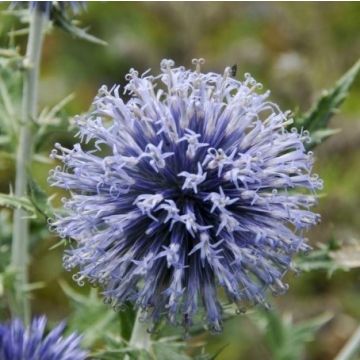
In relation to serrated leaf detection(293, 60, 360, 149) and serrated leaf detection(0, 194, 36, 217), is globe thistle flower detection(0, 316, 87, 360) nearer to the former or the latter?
serrated leaf detection(0, 194, 36, 217)

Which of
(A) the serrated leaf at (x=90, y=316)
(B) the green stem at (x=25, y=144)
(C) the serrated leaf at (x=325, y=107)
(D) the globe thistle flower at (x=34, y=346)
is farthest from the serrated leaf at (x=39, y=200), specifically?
(C) the serrated leaf at (x=325, y=107)

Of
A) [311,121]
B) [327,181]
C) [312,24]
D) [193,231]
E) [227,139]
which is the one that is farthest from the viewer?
[312,24]

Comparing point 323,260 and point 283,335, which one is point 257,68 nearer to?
point 283,335

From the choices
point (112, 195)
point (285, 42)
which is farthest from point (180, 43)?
point (112, 195)

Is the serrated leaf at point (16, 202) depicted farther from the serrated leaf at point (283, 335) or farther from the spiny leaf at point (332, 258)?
the serrated leaf at point (283, 335)

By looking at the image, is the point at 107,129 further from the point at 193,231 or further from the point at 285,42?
the point at 285,42

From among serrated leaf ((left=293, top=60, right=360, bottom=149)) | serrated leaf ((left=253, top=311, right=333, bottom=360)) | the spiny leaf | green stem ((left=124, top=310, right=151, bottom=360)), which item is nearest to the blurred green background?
serrated leaf ((left=253, top=311, right=333, bottom=360))

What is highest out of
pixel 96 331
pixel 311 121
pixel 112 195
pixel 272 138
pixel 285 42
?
pixel 285 42
